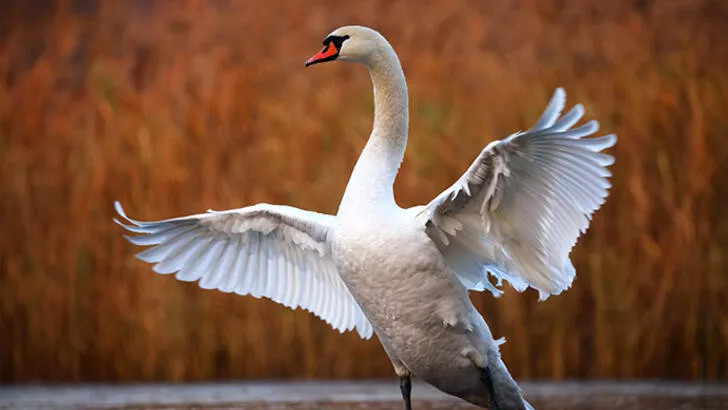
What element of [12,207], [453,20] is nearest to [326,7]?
[453,20]

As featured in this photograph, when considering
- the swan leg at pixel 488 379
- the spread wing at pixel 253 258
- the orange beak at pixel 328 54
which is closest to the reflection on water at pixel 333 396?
the spread wing at pixel 253 258

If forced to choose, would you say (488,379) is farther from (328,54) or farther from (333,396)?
(333,396)

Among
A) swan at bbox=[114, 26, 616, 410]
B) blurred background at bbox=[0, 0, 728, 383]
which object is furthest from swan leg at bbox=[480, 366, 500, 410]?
blurred background at bbox=[0, 0, 728, 383]

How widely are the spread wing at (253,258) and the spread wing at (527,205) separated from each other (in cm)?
76

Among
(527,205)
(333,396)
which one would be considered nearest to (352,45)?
(527,205)

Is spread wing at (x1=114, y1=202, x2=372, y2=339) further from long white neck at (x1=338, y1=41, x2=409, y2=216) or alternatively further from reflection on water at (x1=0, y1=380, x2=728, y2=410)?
reflection on water at (x1=0, y1=380, x2=728, y2=410)

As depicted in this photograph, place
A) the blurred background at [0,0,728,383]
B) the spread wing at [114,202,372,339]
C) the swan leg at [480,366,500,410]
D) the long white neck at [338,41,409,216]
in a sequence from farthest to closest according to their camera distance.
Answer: the blurred background at [0,0,728,383], the spread wing at [114,202,372,339], the swan leg at [480,366,500,410], the long white neck at [338,41,409,216]

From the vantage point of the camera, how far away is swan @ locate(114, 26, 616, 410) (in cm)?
412

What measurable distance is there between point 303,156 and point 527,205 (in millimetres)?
3822

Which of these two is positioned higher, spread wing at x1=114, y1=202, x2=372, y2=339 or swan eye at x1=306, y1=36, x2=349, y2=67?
swan eye at x1=306, y1=36, x2=349, y2=67

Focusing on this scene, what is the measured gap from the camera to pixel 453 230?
436 centimetres

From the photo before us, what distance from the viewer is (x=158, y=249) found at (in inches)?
203

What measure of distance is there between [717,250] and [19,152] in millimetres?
4551

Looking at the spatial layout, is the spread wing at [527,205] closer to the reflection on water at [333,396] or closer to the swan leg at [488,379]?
the swan leg at [488,379]
